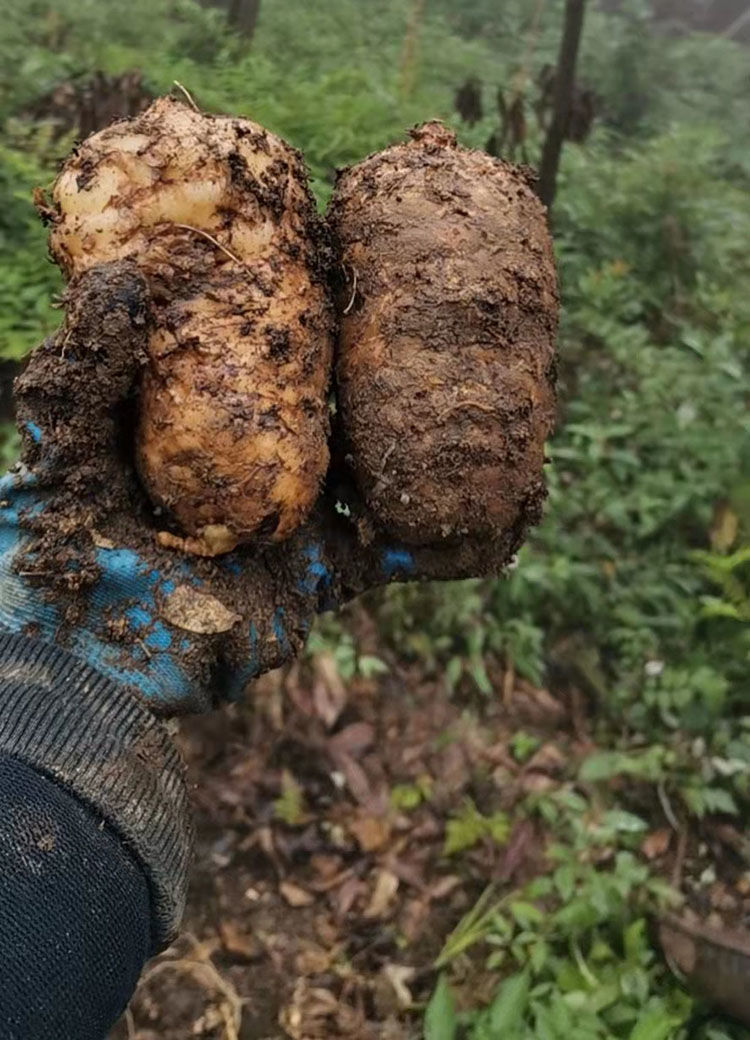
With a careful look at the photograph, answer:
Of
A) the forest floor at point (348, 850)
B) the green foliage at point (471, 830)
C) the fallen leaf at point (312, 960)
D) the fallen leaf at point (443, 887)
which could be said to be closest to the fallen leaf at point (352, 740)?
the forest floor at point (348, 850)

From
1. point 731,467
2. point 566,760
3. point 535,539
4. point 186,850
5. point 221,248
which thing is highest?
point 221,248

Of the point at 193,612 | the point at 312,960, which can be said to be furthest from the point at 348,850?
the point at 193,612

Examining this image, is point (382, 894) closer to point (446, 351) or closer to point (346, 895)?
point (346, 895)

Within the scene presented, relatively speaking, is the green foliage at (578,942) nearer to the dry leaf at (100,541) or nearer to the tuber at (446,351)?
the tuber at (446,351)

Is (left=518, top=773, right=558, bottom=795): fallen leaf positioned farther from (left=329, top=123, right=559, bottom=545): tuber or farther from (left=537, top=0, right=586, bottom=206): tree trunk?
(left=537, top=0, right=586, bottom=206): tree trunk

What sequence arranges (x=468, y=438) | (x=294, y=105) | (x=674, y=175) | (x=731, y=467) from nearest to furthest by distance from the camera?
(x=468, y=438)
(x=731, y=467)
(x=294, y=105)
(x=674, y=175)

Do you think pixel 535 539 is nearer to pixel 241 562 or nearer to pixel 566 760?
pixel 566 760

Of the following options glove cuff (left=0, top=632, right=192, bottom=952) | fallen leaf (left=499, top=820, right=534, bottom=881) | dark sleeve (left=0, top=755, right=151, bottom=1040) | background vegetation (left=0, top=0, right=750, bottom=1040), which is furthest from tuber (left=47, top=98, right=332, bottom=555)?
fallen leaf (left=499, top=820, right=534, bottom=881)

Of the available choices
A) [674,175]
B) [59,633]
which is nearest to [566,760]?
[59,633]
